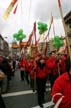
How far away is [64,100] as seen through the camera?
5.01 m

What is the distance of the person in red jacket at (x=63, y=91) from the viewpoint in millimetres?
5000

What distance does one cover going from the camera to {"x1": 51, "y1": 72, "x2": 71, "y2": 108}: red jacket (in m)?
5.01

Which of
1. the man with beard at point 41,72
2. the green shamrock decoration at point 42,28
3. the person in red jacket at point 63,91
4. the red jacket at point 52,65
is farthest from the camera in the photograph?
the green shamrock decoration at point 42,28

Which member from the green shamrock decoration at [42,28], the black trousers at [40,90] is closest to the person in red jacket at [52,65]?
the black trousers at [40,90]

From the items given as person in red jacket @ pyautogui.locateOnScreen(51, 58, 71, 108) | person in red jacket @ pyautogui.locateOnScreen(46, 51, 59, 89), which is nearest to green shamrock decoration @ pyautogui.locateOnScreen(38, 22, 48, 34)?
person in red jacket @ pyautogui.locateOnScreen(46, 51, 59, 89)

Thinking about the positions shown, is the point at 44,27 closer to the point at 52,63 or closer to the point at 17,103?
the point at 52,63

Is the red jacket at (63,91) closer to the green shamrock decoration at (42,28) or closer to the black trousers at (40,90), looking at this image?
the black trousers at (40,90)

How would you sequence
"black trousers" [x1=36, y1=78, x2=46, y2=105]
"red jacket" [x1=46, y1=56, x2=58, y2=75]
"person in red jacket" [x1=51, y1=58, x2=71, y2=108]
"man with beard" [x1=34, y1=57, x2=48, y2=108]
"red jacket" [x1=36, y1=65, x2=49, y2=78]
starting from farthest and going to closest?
"red jacket" [x1=46, y1=56, x2=58, y2=75] → "red jacket" [x1=36, y1=65, x2=49, y2=78] → "man with beard" [x1=34, y1=57, x2=48, y2=108] → "black trousers" [x1=36, y1=78, x2=46, y2=105] → "person in red jacket" [x1=51, y1=58, x2=71, y2=108]

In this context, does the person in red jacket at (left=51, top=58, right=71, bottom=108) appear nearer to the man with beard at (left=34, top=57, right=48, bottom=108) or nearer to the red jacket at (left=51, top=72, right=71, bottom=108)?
the red jacket at (left=51, top=72, right=71, bottom=108)

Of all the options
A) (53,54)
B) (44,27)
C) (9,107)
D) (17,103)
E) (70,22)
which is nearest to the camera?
(9,107)

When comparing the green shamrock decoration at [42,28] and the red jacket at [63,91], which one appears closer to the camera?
the red jacket at [63,91]

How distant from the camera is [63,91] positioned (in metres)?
5.09

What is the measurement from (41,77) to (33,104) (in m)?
0.99

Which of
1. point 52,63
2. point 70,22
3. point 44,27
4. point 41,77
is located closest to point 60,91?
point 41,77
